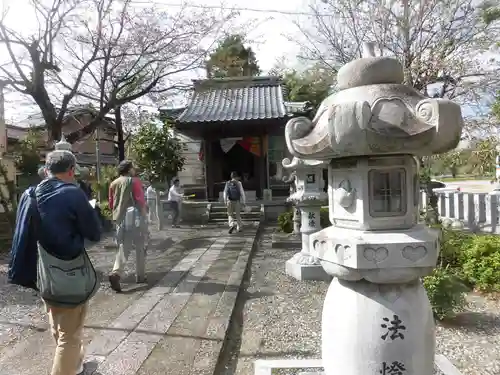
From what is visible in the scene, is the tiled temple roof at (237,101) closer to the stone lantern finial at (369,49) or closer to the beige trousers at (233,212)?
the beige trousers at (233,212)

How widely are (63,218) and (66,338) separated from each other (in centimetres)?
82

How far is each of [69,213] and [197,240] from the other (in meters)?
7.80

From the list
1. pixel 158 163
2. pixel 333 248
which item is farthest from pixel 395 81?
pixel 158 163

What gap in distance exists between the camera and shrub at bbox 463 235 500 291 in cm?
568

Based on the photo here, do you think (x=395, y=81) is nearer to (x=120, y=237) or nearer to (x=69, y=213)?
(x=69, y=213)

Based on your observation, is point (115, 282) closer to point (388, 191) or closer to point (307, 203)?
point (307, 203)

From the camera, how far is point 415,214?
268 cm

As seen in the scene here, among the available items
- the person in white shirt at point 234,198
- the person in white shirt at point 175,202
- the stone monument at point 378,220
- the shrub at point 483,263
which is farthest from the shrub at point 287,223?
the stone monument at point 378,220

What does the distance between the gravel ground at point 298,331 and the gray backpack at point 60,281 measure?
60.9 inches

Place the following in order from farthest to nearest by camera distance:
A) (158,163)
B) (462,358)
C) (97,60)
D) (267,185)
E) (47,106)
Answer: (267,185) < (158,163) < (97,60) < (47,106) < (462,358)

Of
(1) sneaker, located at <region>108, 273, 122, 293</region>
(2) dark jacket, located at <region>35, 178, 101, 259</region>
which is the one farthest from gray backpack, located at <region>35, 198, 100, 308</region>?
(1) sneaker, located at <region>108, 273, 122, 293</region>

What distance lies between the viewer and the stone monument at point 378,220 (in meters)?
2.33

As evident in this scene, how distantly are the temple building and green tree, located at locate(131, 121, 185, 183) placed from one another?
907mm

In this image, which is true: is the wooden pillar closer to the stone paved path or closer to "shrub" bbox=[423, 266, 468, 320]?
the stone paved path
